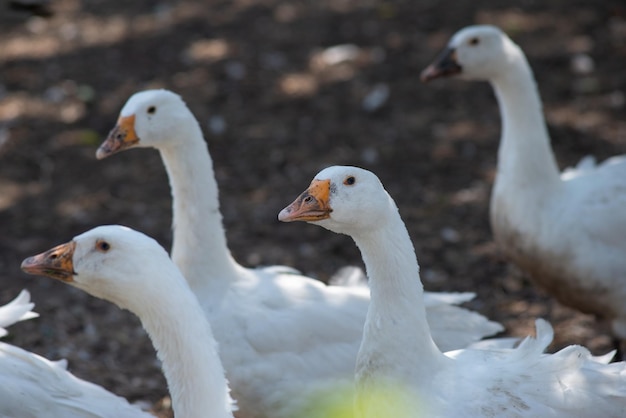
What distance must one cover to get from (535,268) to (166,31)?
5.68 m

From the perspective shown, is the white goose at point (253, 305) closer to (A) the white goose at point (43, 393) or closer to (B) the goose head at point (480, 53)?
(A) the white goose at point (43, 393)

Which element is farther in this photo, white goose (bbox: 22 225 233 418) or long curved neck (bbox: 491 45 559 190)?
long curved neck (bbox: 491 45 559 190)

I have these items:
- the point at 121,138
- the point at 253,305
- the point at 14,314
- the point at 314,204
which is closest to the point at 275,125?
the point at 121,138

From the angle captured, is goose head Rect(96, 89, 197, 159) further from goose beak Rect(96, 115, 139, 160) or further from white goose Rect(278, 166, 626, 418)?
white goose Rect(278, 166, 626, 418)

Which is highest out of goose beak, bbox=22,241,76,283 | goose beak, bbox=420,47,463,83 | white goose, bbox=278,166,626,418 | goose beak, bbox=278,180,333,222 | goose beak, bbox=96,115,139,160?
goose beak, bbox=420,47,463,83

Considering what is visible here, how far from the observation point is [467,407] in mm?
3393

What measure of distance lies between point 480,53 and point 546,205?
104 centimetres

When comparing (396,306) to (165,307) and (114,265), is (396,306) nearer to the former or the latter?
(165,307)

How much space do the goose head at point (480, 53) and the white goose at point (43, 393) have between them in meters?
3.03

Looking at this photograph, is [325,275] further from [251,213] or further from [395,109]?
[395,109]

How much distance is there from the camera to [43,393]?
364cm

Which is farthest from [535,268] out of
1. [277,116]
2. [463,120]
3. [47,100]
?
[47,100]

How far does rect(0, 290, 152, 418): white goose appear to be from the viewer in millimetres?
Result: 3541

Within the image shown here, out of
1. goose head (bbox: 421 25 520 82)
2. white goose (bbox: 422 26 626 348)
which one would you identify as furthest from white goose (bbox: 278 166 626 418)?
goose head (bbox: 421 25 520 82)
